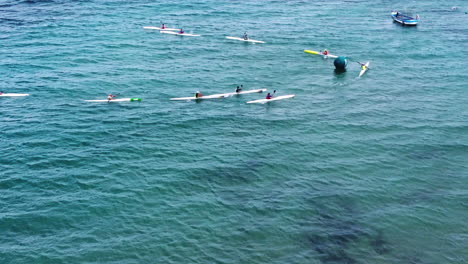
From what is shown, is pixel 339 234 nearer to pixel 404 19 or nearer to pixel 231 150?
pixel 231 150

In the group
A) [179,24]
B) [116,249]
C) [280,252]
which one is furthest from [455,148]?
[179,24]

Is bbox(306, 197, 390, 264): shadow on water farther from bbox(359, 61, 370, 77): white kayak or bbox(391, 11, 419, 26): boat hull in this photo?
bbox(391, 11, 419, 26): boat hull

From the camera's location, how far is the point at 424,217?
165 ft

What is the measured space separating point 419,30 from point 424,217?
8273 centimetres

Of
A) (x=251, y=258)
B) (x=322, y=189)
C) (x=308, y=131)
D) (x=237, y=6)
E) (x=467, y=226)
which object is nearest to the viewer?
(x=251, y=258)

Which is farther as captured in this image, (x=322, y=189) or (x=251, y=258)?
(x=322, y=189)

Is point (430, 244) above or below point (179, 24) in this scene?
below

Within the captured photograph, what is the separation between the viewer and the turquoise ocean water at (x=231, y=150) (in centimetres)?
4691

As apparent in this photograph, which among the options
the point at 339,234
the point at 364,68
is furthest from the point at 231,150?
the point at 364,68

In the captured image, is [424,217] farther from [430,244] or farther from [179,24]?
[179,24]

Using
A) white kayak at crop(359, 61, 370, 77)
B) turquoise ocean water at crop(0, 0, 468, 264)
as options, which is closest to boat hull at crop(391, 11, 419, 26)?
turquoise ocean water at crop(0, 0, 468, 264)

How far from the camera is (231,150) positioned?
63.3 meters

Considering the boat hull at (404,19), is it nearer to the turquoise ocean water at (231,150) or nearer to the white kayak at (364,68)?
the turquoise ocean water at (231,150)

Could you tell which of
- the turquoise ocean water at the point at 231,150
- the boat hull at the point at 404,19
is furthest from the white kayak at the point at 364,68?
the boat hull at the point at 404,19
